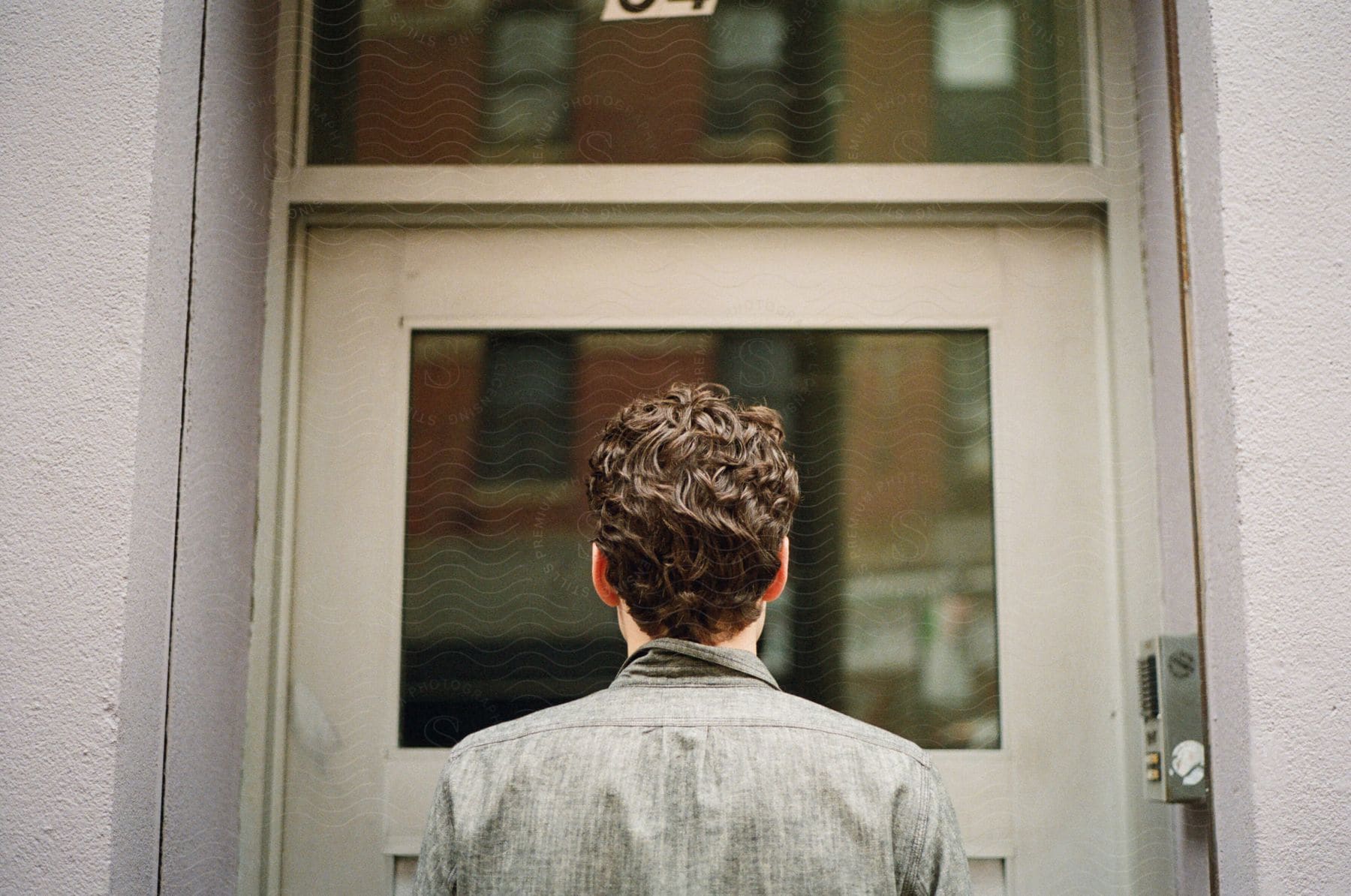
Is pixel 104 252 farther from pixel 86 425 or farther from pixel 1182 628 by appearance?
pixel 1182 628

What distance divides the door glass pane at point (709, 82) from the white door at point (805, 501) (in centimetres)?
14

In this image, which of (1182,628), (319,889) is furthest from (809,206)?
(319,889)

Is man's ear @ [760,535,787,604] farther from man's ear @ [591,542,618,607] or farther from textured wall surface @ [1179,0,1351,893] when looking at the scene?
textured wall surface @ [1179,0,1351,893]

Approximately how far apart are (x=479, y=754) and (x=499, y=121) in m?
1.06

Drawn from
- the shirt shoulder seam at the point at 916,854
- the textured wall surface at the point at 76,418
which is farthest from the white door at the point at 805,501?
the shirt shoulder seam at the point at 916,854

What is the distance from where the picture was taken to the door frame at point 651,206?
1.54 metres

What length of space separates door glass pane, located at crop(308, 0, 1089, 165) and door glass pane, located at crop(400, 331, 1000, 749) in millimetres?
330

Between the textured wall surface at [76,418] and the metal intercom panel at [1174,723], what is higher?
the textured wall surface at [76,418]

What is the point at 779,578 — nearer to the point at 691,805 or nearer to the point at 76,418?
the point at 691,805

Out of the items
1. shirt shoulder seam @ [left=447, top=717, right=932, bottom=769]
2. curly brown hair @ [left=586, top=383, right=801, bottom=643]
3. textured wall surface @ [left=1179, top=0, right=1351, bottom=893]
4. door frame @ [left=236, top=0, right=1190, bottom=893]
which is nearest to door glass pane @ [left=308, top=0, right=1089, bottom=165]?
door frame @ [left=236, top=0, right=1190, bottom=893]

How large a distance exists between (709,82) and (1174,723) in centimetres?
120

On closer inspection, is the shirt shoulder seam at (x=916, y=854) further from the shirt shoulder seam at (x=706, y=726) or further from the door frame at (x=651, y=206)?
the door frame at (x=651, y=206)

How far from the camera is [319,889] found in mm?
1527

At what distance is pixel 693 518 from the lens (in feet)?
3.10
